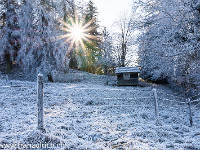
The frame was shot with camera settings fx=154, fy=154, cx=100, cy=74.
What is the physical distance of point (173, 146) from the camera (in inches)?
125

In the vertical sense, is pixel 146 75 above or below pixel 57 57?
below

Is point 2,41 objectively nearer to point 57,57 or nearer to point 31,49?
point 31,49

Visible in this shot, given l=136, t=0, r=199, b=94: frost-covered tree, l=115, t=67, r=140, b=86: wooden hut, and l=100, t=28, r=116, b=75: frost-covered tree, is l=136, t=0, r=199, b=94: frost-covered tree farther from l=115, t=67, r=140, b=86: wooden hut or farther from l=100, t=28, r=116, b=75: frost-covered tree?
l=100, t=28, r=116, b=75: frost-covered tree

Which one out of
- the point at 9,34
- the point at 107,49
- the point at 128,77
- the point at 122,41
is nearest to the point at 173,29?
the point at 128,77

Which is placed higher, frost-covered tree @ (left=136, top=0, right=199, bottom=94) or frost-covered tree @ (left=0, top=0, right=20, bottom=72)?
frost-covered tree @ (left=0, top=0, right=20, bottom=72)

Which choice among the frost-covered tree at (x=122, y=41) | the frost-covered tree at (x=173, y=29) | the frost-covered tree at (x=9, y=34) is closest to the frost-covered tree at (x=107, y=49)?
the frost-covered tree at (x=122, y=41)

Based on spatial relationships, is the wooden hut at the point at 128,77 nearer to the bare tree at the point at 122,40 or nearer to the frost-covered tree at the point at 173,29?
the bare tree at the point at 122,40

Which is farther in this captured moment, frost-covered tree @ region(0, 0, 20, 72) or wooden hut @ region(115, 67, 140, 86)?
wooden hut @ region(115, 67, 140, 86)

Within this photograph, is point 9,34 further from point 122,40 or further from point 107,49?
point 122,40

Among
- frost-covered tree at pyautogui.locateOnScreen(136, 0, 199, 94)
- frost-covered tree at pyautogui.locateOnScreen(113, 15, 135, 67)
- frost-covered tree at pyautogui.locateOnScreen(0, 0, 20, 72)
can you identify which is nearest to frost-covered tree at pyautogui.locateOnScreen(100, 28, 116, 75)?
frost-covered tree at pyautogui.locateOnScreen(113, 15, 135, 67)

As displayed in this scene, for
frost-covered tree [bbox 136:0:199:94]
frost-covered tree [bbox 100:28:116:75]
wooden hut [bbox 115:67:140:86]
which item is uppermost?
frost-covered tree [bbox 100:28:116:75]

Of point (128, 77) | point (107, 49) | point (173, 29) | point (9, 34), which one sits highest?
point (9, 34)

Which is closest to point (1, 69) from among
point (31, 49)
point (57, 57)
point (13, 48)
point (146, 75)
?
point (13, 48)

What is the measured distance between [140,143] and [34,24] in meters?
16.1
